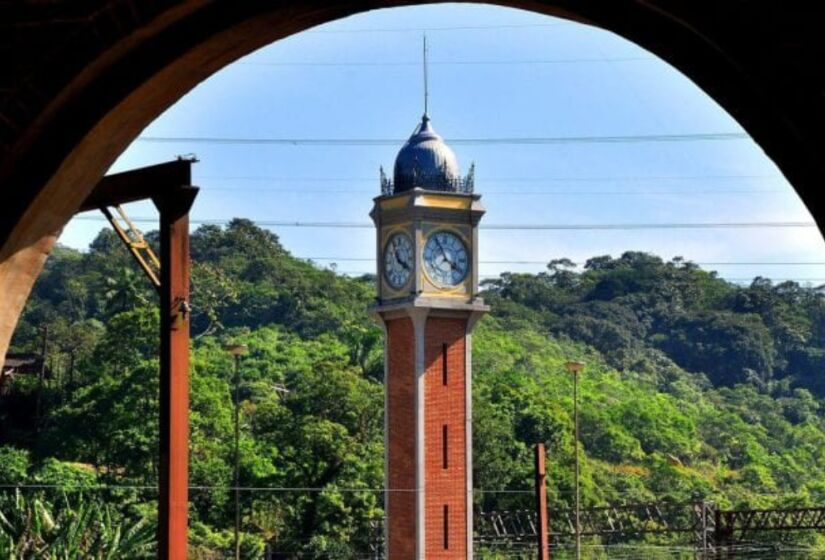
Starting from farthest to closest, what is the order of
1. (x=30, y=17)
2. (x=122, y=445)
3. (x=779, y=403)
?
(x=779, y=403) → (x=122, y=445) → (x=30, y=17)

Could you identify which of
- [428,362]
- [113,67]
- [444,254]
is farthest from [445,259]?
[113,67]

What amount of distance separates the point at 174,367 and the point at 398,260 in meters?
31.5

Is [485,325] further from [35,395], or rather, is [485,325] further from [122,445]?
[122,445]

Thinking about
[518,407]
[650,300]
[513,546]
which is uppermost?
[650,300]

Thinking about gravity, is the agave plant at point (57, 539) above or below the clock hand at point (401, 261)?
below

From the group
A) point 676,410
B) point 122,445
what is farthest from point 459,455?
point 676,410

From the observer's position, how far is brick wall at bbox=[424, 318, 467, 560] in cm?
4069

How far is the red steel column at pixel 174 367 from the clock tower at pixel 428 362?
98.7 feet

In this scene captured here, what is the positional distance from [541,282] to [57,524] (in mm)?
79041

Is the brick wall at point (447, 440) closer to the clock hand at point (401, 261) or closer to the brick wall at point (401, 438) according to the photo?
the brick wall at point (401, 438)

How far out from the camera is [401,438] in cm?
4119

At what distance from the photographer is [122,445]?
147ft

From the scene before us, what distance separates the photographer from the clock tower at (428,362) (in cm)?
4066

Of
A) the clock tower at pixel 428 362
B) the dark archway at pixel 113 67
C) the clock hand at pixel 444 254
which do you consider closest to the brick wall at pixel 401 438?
the clock tower at pixel 428 362
